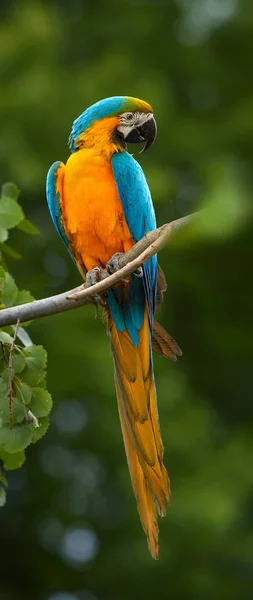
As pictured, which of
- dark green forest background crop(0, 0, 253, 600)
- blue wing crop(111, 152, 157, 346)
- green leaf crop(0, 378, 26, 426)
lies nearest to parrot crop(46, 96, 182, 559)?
blue wing crop(111, 152, 157, 346)

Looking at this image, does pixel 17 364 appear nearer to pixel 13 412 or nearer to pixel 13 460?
pixel 13 412

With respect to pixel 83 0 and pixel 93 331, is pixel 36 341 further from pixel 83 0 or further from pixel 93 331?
pixel 83 0

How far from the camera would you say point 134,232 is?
3.60 meters

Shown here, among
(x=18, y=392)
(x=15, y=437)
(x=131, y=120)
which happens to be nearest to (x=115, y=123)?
(x=131, y=120)

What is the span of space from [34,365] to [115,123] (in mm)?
1348

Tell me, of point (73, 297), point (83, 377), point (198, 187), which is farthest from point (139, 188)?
point (83, 377)

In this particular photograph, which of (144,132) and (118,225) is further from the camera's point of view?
(144,132)

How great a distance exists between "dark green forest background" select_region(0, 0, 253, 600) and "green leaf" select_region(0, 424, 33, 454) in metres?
3.38

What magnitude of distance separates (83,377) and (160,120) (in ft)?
5.87

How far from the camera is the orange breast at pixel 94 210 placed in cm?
357

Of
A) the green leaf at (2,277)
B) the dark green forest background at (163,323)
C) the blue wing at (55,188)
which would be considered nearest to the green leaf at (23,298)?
the green leaf at (2,277)

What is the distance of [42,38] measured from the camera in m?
6.88

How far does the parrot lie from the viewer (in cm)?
339

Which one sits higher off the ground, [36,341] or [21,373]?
[21,373]
